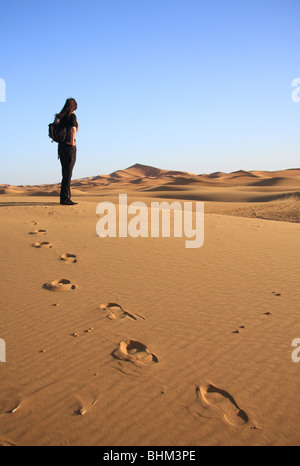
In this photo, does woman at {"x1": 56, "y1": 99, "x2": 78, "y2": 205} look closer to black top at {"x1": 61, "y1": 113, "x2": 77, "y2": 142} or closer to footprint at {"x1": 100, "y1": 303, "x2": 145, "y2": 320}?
black top at {"x1": 61, "y1": 113, "x2": 77, "y2": 142}

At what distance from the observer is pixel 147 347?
8.30ft

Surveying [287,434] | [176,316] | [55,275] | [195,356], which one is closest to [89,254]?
[55,275]

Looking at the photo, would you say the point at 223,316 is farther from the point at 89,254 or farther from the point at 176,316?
the point at 89,254

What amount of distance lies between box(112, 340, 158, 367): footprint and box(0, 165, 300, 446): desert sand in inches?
0.4

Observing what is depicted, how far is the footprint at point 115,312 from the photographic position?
3021 mm

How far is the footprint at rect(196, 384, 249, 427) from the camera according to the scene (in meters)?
1.85

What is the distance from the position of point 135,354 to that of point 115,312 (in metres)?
0.73

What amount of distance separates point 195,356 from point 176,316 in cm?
65

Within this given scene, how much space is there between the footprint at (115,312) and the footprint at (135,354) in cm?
44

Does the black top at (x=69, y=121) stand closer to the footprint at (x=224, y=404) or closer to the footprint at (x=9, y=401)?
the footprint at (x=9, y=401)

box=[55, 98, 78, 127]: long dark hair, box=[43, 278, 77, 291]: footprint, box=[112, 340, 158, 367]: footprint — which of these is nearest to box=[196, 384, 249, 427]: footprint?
box=[112, 340, 158, 367]: footprint

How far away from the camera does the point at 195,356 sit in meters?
2.42

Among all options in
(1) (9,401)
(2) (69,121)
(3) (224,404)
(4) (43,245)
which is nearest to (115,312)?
(1) (9,401)
